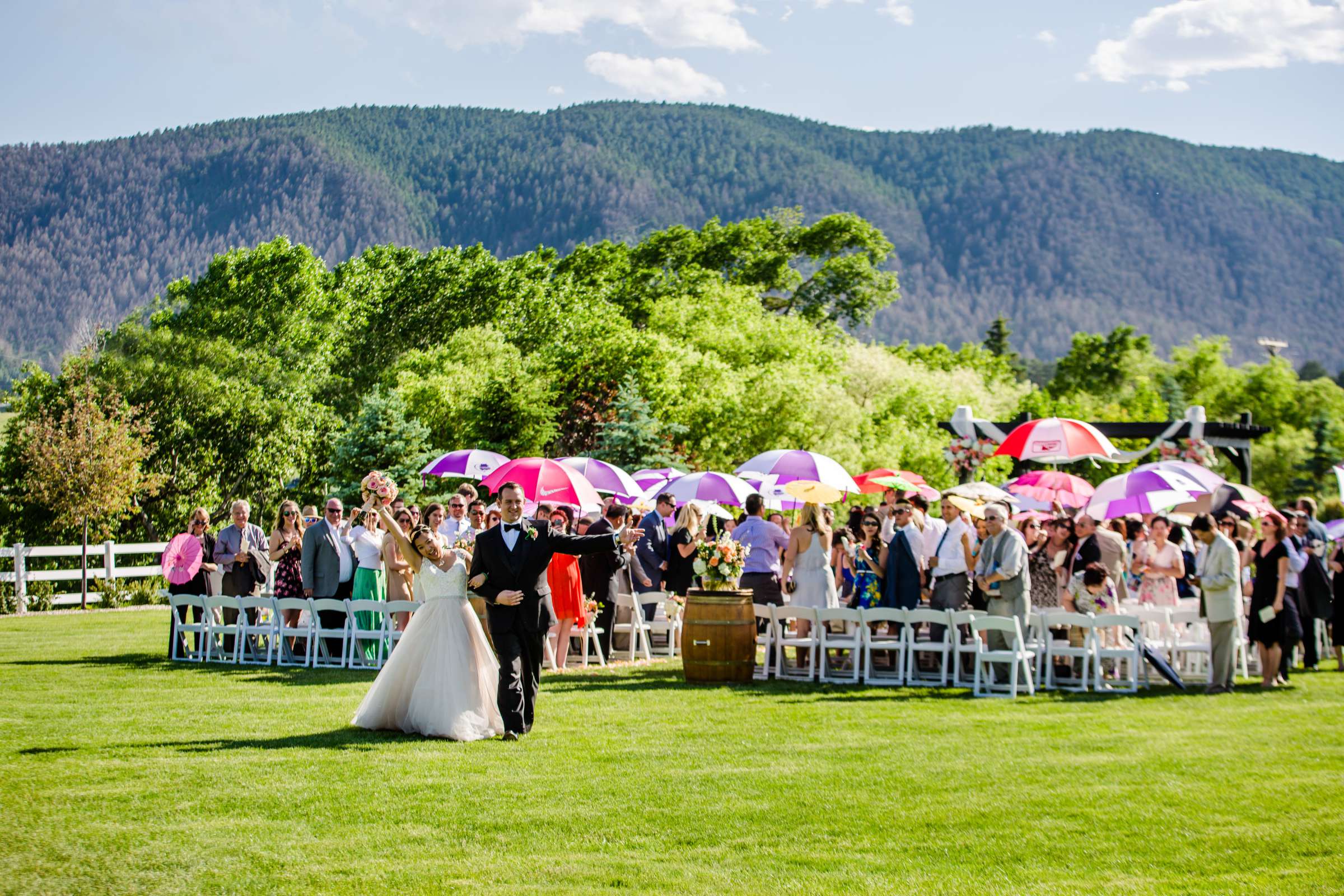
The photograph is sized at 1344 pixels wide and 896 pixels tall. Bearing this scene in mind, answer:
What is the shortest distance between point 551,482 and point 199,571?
14.6 ft

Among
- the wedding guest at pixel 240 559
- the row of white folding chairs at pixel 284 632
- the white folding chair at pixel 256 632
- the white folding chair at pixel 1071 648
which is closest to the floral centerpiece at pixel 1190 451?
the white folding chair at pixel 1071 648

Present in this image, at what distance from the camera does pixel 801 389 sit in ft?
124

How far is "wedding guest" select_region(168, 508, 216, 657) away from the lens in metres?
15.6

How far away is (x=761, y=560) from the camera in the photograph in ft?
48.5

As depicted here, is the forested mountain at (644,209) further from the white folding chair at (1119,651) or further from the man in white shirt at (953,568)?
the white folding chair at (1119,651)

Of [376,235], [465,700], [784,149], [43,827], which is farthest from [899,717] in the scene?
[784,149]

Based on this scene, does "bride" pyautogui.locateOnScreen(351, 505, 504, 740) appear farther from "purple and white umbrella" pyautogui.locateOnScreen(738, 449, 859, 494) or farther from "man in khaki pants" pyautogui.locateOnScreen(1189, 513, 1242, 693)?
"purple and white umbrella" pyautogui.locateOnScreen(738, 449, 859, 494)

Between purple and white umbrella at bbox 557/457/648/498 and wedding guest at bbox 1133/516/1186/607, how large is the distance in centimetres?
717

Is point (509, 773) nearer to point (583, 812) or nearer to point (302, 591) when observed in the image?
point (583, 812)

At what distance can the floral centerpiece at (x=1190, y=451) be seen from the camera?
83.1 feet

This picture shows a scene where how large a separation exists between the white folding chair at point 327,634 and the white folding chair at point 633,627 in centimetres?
315

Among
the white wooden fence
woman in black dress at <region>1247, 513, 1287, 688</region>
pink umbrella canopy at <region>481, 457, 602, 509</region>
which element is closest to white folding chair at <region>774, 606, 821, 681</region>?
pink umbrella canopy at <region>481, 457, 602, 509</region>

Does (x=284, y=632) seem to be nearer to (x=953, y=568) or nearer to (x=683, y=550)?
(x=683, y=550)

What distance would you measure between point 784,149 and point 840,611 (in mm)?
177411
